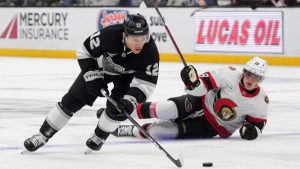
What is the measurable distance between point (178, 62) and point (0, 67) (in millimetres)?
3505

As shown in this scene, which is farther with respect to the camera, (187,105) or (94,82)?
(187,105)

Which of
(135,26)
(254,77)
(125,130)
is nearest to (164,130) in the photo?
(125,130)

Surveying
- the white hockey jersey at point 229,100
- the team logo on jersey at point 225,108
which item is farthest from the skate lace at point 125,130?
the team logo on jersey at point 225,108

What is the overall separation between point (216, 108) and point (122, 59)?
1.17m

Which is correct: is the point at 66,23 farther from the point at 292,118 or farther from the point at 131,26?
the point at 131,26

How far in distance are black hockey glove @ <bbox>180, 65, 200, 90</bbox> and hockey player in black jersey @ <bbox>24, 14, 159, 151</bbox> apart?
0.43 m

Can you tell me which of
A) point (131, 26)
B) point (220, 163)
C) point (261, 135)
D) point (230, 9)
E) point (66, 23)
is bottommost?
point (66, 23)

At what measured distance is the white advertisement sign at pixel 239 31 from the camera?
54.3 ft

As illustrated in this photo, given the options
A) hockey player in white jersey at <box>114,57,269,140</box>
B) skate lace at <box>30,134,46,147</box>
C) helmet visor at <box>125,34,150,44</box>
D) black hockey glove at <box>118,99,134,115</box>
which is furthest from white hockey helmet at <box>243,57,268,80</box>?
skate lace at <box>30,134,46,147</box>

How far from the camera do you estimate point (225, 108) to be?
279 inches

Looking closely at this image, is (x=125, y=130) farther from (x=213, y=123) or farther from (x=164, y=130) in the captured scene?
(x=213, y=123)

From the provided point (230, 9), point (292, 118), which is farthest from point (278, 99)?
point (230, 9)

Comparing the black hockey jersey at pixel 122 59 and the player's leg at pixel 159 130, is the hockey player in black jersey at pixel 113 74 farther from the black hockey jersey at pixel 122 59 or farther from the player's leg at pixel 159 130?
the player's leg at pixel 159 130

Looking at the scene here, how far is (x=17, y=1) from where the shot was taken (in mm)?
20719
